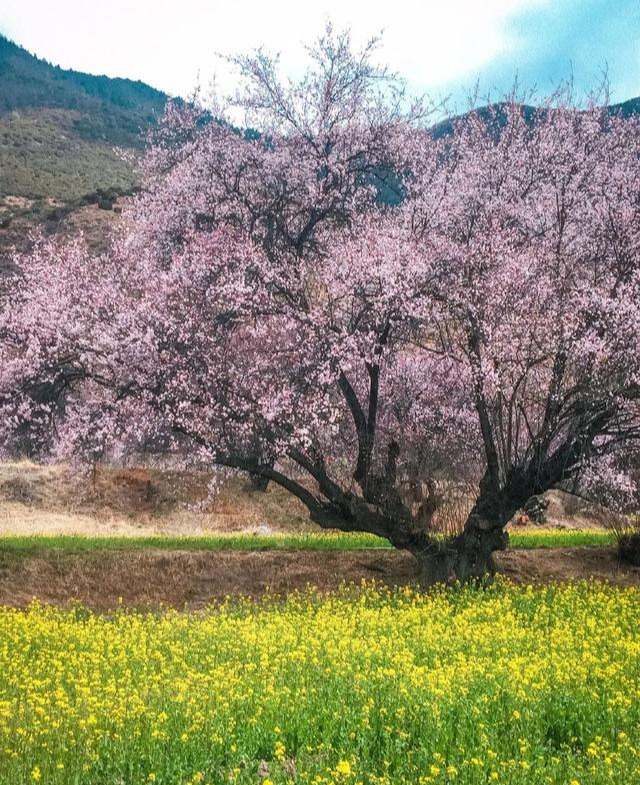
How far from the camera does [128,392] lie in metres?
17.7

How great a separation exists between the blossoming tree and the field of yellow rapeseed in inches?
192

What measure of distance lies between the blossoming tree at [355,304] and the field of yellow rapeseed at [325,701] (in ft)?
16.0

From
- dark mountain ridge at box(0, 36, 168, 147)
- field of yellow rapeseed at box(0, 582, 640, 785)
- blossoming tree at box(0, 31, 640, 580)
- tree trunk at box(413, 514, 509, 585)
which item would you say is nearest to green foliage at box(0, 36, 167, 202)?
dark mountain ridge at box(0, 36, 168, 147)

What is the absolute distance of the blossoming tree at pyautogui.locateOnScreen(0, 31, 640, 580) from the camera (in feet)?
56.8

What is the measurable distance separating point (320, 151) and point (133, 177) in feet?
255

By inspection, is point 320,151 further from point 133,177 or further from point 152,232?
point 133,177

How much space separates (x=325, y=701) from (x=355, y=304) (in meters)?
10.5

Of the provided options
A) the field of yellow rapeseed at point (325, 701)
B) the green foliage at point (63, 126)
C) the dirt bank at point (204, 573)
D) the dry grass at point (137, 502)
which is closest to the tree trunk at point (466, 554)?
the dirt bank at point (204, 573)

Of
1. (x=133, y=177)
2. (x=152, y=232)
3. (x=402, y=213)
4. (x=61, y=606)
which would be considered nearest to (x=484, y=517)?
(x=402, y=213)

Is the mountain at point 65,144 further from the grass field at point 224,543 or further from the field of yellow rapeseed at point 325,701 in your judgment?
the field of yellow rapeseed at point 325,701

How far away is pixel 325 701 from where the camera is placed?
855 centimetres

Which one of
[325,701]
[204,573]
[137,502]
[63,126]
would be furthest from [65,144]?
[325,701]

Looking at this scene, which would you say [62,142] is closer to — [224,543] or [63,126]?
[63,126]

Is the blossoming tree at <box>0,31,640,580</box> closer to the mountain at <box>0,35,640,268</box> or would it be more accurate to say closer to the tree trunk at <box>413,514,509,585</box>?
the tree trunk at <box>413,514,509,585</box>
